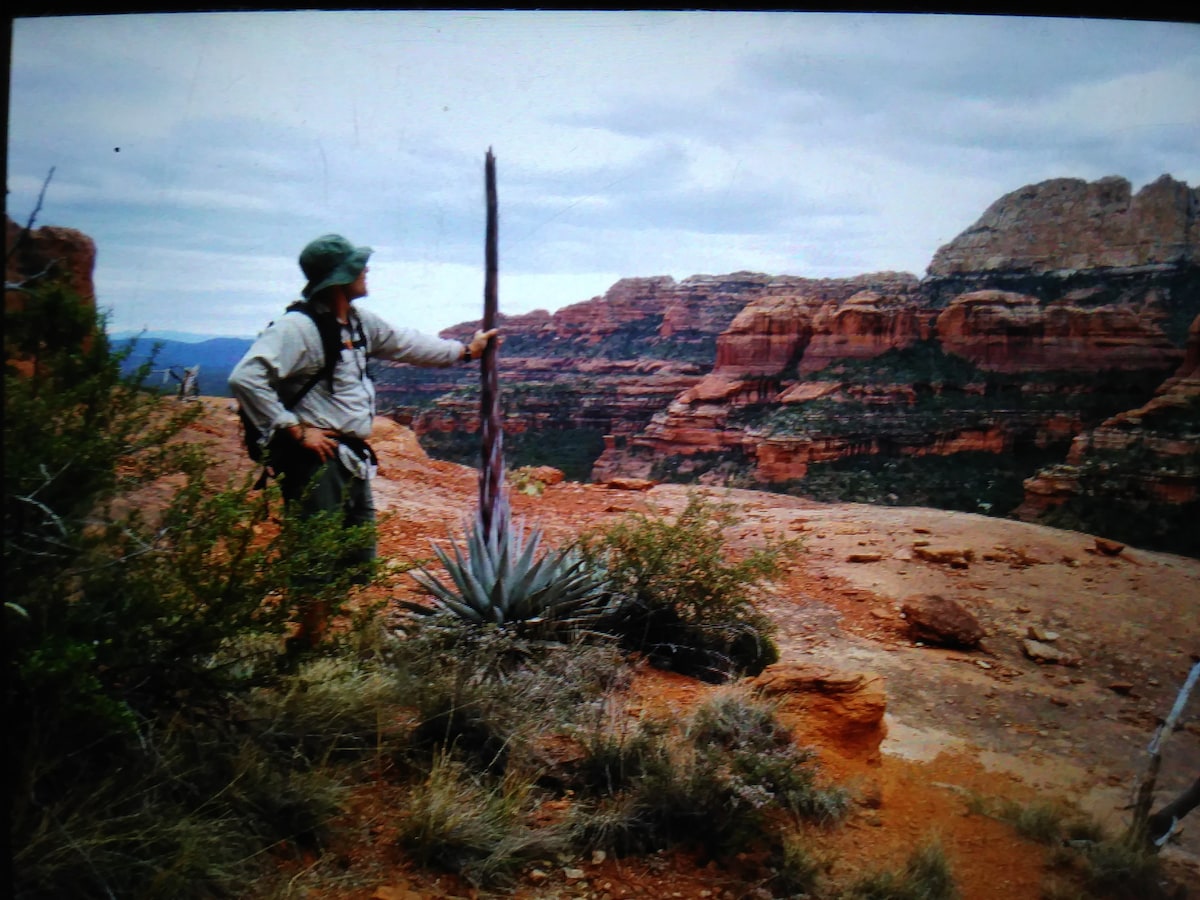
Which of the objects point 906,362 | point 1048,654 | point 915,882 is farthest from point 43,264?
point 1048,654

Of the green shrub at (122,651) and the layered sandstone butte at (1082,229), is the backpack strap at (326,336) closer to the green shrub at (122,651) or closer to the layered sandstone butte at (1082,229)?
the green shrub at (122,651)

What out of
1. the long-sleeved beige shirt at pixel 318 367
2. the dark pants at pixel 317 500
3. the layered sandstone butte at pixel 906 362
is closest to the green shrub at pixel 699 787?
the dark pants at pixel 317 500

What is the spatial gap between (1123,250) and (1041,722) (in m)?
1.51

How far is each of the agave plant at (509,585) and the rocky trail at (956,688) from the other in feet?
1.41

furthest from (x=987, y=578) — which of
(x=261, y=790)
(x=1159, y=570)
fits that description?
(x=261, y=790)

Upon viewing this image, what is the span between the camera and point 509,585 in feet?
9.85

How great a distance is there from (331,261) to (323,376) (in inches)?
15.3

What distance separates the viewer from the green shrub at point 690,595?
10.1 ft

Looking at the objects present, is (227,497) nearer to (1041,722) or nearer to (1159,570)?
(1041,722)

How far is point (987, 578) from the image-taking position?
110 inches

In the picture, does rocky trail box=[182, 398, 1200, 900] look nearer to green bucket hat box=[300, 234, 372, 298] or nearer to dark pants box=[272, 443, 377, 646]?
dark pants box=[272, 443, 377, 646]

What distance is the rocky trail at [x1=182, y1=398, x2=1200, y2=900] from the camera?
6.91ft

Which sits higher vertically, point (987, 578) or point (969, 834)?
point (987, 578)

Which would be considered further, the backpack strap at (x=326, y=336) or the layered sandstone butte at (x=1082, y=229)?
Answer: the backpack strap at (x=326, y=336)
